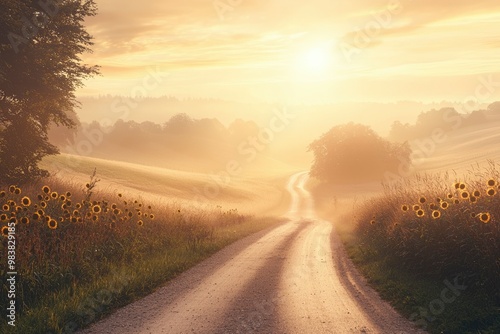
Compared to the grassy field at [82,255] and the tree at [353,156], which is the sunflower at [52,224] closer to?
the grassy field at [82,255]

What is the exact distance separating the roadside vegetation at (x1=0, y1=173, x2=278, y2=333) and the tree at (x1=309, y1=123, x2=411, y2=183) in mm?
57274

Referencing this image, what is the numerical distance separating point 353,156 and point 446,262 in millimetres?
62097

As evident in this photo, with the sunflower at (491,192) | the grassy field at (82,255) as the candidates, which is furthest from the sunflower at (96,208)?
the sunflower at (491,192)

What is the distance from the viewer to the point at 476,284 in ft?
27.1

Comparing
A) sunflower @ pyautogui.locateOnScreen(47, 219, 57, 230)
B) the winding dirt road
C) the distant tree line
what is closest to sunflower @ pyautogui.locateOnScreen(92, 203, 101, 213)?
sunflower @ pyautogui.locateOnScreen(47, 219, 57, 230)

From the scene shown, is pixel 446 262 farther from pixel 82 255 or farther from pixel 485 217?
pixel 82 255

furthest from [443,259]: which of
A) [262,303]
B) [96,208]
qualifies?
[96,208]

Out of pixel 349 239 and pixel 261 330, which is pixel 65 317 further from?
pixel 349 239

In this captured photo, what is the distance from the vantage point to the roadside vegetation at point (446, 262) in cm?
768

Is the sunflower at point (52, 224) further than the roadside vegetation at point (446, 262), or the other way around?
the sunflower at point (52, 224)

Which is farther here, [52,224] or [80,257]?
[52,224]

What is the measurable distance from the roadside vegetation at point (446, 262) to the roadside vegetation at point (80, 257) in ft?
19.4

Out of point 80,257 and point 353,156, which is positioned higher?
point 353,156

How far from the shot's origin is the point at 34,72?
18.8m
